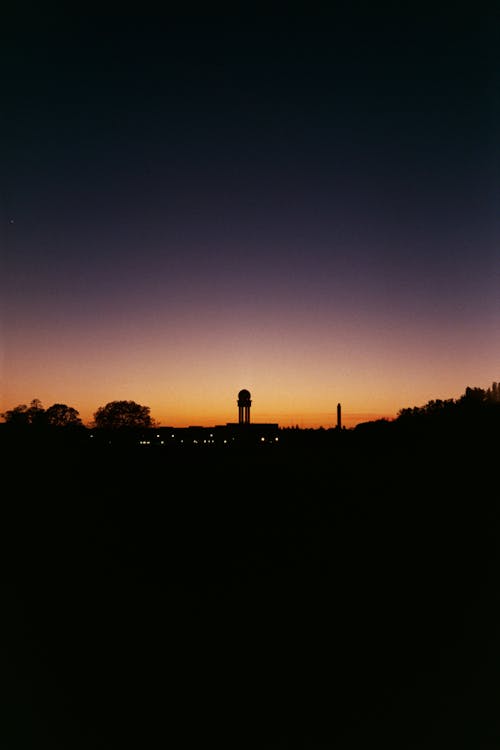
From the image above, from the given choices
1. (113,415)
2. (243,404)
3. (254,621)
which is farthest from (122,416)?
(254,621)

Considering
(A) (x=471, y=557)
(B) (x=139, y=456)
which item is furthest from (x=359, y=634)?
(B) (x=139, y=456)

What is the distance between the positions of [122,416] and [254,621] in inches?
2287

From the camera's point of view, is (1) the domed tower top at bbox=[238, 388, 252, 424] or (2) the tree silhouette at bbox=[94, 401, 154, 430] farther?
(2) the tree silhouette at bbox=[94, 401, 154, 430]

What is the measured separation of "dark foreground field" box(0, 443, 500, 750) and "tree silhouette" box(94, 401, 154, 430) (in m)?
50.7

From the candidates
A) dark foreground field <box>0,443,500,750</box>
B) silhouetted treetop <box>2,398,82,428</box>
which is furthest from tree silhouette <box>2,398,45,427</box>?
dark foreground field <box>0,443,500,750</box>

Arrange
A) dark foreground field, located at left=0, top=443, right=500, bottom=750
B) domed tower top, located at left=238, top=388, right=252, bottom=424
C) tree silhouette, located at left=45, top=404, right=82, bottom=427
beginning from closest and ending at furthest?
dark foreground field, located at left=0, top=443, right=500, bottom=750 < domed tower top, located at left=238, top=388, right=252, bottom=424 < tree silhouette, located at left=45, top=404, right=82, bottom=427

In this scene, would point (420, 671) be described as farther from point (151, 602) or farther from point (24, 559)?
point (24, 559)

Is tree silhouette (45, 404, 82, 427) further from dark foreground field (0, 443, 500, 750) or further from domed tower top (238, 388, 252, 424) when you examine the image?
dark foreground field (0, 443, 500, 750)

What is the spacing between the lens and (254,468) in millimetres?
17047

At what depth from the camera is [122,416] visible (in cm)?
6216

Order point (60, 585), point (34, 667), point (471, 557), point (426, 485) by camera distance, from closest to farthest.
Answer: point (34, 667)
point (60, 585)
point (471, 557)
point (426, 485)

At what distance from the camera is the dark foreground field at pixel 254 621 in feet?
14.2

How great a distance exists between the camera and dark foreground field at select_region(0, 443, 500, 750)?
14.2ft

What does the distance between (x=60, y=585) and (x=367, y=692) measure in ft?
14.0
